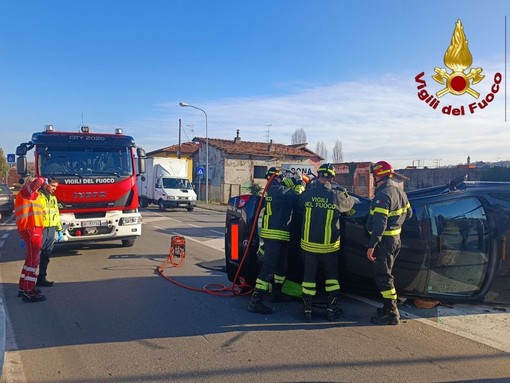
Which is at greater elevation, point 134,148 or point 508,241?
point 134,148

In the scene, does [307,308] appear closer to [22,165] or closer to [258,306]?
[258,306]

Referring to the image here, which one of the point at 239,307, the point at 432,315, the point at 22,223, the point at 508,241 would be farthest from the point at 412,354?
the point at 22,223

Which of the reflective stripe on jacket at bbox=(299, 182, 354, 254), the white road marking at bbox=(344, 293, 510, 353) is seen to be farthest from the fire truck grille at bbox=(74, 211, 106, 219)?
the white road marking at bbox=(344, 293, 510, 353)

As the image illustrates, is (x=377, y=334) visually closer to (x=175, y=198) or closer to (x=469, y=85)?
(x=469, y=85)

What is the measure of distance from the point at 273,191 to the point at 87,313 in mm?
2745

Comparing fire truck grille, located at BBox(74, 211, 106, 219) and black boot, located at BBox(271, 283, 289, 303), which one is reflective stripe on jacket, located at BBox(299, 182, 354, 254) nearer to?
black boot, located at BBox(271, 283, 289, 303)

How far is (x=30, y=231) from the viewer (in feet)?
20.1

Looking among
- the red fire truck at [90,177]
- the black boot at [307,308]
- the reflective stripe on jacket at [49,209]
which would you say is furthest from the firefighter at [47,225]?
the black boot at [307,308]

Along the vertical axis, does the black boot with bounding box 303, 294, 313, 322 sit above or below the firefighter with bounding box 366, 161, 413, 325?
below

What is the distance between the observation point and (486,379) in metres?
3.68

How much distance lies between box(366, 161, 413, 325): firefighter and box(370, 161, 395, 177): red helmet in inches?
4.1

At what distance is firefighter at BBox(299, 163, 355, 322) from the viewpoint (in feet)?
16.5

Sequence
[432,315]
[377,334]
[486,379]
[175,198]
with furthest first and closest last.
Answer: [175,198] → [432,315] → [377,334] → [486,379]

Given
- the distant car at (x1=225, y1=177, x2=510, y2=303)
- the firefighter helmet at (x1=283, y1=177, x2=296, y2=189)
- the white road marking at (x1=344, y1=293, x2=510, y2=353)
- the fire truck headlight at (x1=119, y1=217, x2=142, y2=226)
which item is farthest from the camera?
the fire truck headlight at (x1=119, y1=217, x2=142, y2=226)
